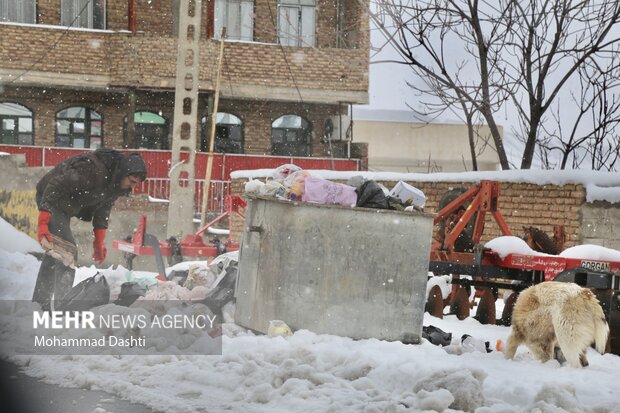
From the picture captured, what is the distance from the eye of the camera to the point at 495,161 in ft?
146

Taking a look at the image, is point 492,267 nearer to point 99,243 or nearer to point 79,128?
point 99,243

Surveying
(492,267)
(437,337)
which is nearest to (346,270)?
(437,337)

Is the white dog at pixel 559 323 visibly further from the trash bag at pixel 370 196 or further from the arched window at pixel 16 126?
the arched window at pixel 16 126

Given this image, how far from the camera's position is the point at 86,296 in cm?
1030

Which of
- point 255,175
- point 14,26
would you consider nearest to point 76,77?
point 14,26

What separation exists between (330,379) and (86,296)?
3679 millimetres

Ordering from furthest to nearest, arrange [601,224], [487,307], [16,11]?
1. [16,11]
2. [601,224]
3. [487,307]

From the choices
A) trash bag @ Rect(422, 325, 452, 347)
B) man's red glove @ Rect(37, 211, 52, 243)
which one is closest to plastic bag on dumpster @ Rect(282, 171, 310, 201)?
trash bag @ Rect(422, 325, 452, 347)

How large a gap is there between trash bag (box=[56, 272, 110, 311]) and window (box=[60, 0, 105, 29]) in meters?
22.5

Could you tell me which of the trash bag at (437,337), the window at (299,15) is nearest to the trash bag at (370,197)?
the trash bag at (437,337)

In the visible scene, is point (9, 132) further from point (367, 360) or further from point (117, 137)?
point (367, 360)

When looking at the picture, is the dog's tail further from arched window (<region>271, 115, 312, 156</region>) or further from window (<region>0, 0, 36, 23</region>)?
window (<region>0, 0, 36, 23</region>)

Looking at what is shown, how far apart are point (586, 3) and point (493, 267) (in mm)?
10113

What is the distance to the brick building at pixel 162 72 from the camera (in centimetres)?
2969
